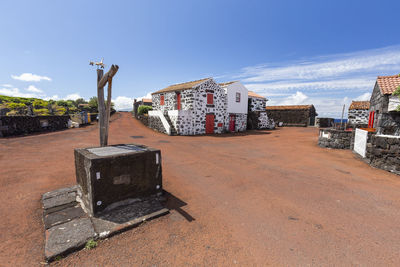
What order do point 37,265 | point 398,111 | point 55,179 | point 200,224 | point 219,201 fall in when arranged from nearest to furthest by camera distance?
point 37,265, point 200,224, point 219,201, point 55,179, point 398,111

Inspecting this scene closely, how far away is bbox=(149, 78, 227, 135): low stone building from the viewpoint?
16.2 metres

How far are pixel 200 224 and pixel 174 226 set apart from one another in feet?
1.56

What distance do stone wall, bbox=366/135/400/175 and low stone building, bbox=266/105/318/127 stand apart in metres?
21.6

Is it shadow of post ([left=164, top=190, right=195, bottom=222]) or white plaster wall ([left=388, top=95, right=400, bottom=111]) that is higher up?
white plaster wall ([left=388, top=95, right=400, bottom=111])

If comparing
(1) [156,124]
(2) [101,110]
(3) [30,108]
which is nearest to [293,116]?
(1) [156,124]

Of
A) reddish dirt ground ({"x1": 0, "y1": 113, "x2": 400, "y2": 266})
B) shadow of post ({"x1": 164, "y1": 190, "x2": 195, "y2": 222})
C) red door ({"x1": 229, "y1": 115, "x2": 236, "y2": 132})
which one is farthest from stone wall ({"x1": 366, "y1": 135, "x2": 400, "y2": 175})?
red door ({"x1": 229, "y1": 115, "x2": 236, "y2": 132})

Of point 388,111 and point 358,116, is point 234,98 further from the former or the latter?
point 358,116

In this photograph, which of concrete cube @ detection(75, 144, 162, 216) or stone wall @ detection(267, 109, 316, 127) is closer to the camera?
concrete cube @ detection(75, 144, 162, 216)

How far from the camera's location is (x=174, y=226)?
3.16 metres

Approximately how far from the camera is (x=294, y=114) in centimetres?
2731

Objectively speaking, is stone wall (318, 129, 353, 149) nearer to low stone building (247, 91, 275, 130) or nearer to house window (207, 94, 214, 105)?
house window (207, 94, 214, 105)

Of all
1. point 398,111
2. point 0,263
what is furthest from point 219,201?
point 398,111

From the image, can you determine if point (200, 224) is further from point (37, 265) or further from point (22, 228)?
point (22, 228)

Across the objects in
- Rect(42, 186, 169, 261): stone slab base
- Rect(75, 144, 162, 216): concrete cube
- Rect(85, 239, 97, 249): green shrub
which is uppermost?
Rect(75, 144, 162, 216): concrete cube
